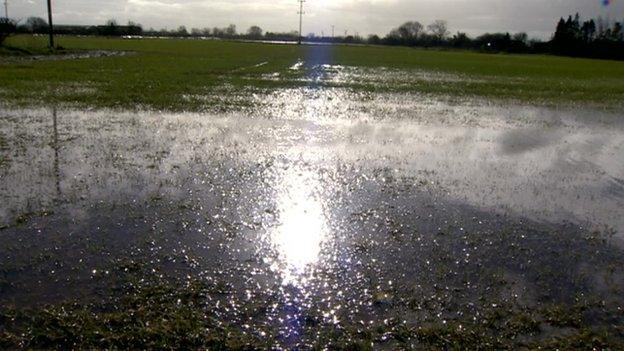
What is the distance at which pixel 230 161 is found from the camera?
10.6 meters

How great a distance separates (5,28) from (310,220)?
47.6m

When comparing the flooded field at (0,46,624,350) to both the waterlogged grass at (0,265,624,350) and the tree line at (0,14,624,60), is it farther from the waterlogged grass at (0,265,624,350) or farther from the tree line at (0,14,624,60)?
the tree line at (0,14,624,60)

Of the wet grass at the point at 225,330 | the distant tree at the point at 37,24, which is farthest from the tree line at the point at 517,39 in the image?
the wet grass at the point at 225,330

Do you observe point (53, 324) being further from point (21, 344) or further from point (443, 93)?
point (443, 93)

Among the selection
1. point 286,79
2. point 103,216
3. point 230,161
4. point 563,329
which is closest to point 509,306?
point 563,329

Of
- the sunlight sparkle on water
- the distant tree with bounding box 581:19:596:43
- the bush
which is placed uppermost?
the distant tree with bounding box 581:19:596:43

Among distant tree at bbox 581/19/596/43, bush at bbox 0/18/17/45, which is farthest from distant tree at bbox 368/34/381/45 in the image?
bush at bbox 0/18/17/45

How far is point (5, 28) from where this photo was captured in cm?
4519

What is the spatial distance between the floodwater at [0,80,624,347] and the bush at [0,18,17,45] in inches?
1430

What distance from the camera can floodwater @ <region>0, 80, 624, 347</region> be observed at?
5461 mm

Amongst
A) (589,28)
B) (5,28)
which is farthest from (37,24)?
(589,28)

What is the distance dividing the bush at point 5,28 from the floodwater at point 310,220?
119 ft

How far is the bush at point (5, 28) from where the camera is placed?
44278 mm

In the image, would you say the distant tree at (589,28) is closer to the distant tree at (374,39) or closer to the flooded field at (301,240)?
the distant tree at (374,39)
